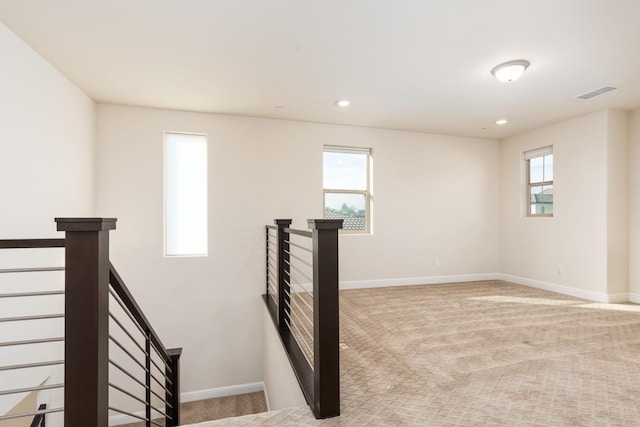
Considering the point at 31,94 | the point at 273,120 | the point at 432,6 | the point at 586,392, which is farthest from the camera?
the point at 273,120

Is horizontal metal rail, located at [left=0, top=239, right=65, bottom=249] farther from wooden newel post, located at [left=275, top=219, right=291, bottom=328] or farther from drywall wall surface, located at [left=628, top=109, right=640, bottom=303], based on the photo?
drywall wall surface, located at [left=628, top=109, right=640, bottom=303]

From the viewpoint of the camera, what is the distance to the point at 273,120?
4547mm

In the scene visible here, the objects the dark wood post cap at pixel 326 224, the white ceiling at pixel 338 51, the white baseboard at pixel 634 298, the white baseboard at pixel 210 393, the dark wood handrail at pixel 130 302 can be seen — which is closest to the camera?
the dark wood handrail at pixel 130 302

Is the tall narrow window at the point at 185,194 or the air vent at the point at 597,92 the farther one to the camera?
the tall narrow window at the point at 185,194

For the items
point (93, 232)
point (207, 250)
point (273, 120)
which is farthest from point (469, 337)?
point (273, 120)

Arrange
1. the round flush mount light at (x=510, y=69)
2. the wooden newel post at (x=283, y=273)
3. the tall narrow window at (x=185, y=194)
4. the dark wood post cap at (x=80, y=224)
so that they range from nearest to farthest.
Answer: the dark wood post cap at (x=80, y=224) → the round flush mount light at (x=510, y=69) → the wooden newel post at (x=283, y=273) → the tall narrow window at (x=185, y=194)

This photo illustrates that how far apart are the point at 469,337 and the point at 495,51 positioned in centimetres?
244

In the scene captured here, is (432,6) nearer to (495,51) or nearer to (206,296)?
(495,51)

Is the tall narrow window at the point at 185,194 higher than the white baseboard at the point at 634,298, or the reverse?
the tall narrow window at the point at 185,194

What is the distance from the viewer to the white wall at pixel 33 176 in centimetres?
238

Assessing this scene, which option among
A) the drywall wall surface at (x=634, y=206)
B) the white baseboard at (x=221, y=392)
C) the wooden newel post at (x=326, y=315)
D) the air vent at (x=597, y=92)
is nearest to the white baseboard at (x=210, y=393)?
the white baseboard at (x=221, y=392)

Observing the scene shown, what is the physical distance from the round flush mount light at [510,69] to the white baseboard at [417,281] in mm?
3103

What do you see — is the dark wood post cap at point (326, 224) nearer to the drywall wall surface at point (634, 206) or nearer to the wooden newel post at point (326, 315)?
the wooden newel post at point (326, 315)

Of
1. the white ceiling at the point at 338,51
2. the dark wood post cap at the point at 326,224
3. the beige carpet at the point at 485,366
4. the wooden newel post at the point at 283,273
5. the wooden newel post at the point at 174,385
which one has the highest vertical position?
the white ceiling at the point at 338,51
